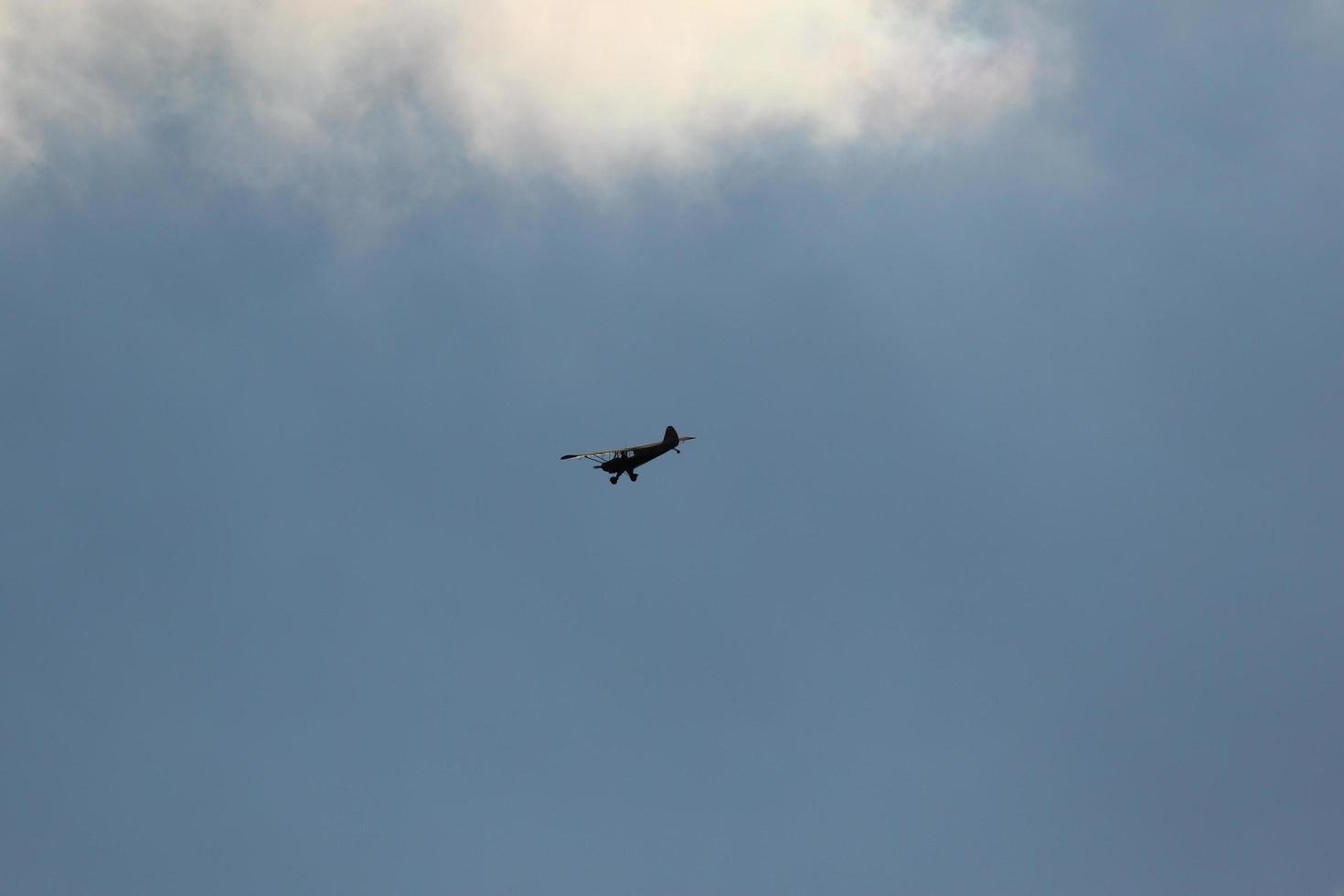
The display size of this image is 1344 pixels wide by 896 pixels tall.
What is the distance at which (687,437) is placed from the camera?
161250mm

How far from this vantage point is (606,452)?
522 ft

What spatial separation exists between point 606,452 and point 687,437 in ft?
30.0
